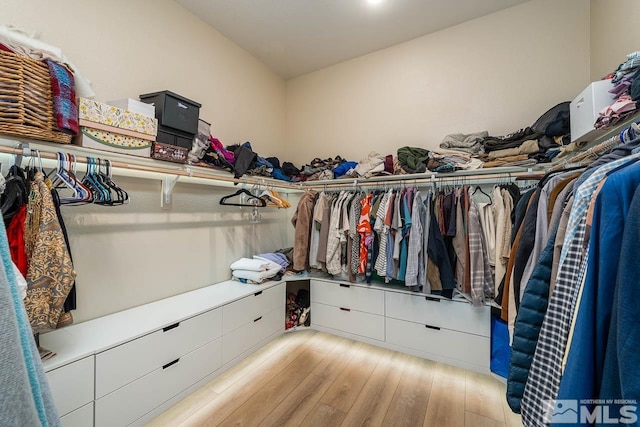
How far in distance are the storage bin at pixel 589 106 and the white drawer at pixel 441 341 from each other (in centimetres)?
159

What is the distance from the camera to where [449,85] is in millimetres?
2643

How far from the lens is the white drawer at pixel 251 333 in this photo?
6.76 feet

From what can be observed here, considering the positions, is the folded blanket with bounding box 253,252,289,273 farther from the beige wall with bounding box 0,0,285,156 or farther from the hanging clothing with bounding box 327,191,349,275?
the beige wall with bounding box 0,0,285,156

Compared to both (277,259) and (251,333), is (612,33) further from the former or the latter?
(251,333)

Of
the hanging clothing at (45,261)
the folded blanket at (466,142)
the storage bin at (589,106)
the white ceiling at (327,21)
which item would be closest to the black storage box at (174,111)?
the hanging clothing at (45,261)

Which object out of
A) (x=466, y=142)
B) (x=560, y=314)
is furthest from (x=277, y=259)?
(x=560, y=314)

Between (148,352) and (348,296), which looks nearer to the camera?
(148,352)

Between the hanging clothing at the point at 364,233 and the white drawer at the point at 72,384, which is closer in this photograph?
the white drawer at the point at 72,384

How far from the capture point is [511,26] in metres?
2.37

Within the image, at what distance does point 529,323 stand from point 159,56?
2.88 meters

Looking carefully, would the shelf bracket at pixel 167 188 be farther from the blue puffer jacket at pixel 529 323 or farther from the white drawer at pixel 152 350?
the blue puffer jacket at pixel 529 323

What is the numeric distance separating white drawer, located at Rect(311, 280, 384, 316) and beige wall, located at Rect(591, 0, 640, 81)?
7.70ft

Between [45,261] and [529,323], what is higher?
[45,261]

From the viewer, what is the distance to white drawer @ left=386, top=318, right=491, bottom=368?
2.08 m
